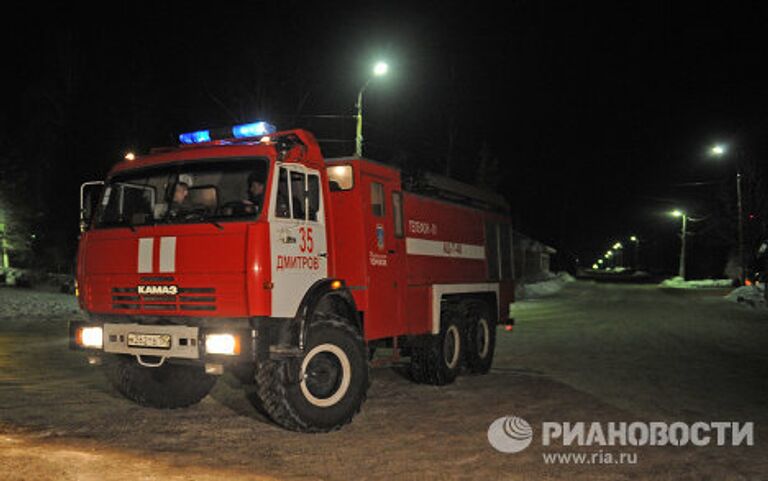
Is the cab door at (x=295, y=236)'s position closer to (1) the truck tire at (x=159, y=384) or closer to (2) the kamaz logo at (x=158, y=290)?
(2) the kamaz logo at (x=158, y=290)

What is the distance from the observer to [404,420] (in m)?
7.74

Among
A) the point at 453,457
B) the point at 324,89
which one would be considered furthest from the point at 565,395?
the point at 324,89

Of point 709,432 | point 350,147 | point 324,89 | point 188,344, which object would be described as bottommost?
point 709,432

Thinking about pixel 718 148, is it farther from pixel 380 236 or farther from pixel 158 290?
pixel 158 290

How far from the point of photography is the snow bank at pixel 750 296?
28766mm

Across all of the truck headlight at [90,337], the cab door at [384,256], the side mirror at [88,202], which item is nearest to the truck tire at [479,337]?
the cab door at [384,256]

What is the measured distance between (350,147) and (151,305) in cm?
2138

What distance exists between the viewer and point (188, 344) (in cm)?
673

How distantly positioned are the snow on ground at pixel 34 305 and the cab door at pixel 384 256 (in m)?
17.0

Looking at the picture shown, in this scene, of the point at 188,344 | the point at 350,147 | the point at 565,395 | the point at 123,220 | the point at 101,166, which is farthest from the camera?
the point at 101,166

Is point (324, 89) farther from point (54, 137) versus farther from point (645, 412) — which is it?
point (645, 412)

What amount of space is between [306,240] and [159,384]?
109 inches

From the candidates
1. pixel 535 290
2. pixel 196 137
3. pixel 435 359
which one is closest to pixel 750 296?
pixel 535 290

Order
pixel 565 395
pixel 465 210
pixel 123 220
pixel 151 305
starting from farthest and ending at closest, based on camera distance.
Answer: pixel 465 210 < pixel 565 395 < pixel 123 220 < pixel 151 305
